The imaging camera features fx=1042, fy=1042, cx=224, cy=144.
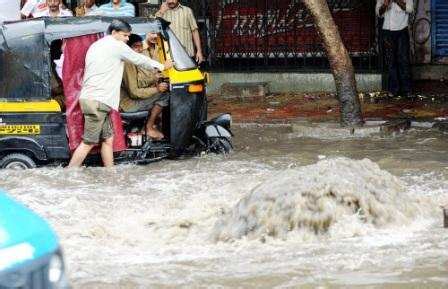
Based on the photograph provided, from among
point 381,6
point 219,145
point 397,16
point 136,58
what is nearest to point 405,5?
point 397,16

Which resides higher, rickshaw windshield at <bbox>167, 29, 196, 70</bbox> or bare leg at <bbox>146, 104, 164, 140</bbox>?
rickshaw windshield at <bbox>167, 29, 196, 70</bbox>

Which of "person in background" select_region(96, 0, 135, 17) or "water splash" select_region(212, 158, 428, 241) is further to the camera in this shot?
"person in background" select_region(96, 0, 135, 17)

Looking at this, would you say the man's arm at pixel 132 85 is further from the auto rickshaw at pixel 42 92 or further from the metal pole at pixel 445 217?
the metal pole at pixel 445 217

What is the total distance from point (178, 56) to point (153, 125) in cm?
78

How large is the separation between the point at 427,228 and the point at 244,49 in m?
9.88

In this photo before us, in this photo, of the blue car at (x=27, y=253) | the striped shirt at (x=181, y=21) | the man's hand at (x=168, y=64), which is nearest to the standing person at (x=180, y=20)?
the striped shirt at (x=181, y=21)

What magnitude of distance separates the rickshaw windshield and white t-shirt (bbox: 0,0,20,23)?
4.08 m

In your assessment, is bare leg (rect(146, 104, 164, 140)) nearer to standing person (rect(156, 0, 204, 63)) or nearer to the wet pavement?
standing person (rect(156, 0, 204, 63))

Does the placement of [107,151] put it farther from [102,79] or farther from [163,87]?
[163,87]

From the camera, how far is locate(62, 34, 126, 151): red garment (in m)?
10.6

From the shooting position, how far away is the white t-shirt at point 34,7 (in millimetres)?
14164

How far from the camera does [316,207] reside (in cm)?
771

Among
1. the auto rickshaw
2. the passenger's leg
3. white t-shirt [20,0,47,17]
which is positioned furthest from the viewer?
the passenger's leg

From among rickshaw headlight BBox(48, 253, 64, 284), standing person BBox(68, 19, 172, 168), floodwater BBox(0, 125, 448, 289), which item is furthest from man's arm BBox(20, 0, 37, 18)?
rickshaw headlight BBox(48, 253, 64, 284)
